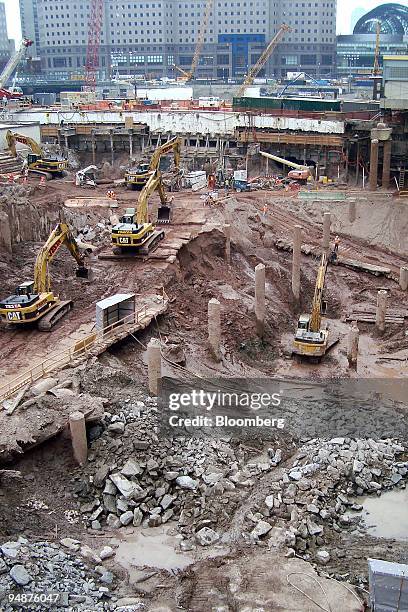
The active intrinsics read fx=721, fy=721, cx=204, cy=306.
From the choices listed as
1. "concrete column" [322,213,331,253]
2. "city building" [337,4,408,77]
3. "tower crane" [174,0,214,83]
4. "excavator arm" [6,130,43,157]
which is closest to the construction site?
"concrete column" [322,213,331,253]

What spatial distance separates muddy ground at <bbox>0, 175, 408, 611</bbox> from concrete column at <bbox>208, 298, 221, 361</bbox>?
0.36m

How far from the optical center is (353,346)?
28.5 m

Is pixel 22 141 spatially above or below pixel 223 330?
above

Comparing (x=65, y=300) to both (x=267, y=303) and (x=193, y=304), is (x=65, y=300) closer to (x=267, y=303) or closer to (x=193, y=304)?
(x=193, y=304)

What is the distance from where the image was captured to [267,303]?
33562 millimetres

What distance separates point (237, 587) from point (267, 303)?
63.3 feet

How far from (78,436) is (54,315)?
8.44m

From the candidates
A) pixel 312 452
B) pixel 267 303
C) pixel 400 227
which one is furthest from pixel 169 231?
pixel 312 452

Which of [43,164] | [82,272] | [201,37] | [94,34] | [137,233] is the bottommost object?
[82,272]

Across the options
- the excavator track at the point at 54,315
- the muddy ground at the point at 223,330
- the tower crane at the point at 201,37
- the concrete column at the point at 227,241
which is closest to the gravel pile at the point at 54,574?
the muddy ground at the point at 223,330

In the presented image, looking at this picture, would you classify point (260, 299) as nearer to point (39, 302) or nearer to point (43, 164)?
point (39, 302)

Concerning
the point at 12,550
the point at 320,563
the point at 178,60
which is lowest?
the point at 320,563

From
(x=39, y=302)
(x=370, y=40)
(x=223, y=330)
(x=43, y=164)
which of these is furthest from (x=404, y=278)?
(x=370, y=40)

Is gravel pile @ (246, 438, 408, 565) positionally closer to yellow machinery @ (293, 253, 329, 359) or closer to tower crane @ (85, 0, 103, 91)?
yellow machinery @ (293, 253, 329, 359)
